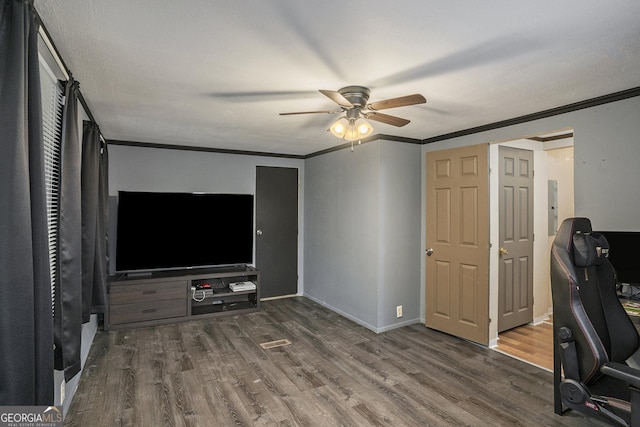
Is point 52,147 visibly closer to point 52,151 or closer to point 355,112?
point 52,151

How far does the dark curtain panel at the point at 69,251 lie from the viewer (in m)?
2.04

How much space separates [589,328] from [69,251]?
116 inches

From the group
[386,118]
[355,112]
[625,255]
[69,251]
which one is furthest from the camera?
[386,118]

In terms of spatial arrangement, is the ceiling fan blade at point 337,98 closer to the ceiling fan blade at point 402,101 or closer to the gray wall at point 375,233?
the ceiling fan blade at point 402,101

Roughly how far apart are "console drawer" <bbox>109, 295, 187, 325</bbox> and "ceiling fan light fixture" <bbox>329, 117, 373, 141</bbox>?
306cm

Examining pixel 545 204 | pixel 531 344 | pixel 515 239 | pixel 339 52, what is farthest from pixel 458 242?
Answer: pixel 339 52

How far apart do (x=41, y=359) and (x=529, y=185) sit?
4.73 m

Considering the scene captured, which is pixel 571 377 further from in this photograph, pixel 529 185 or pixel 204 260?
pixel 204 260

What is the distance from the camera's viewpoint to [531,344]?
374cm

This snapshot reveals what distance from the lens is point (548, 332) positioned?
162 inches

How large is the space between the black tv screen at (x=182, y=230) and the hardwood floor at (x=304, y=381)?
2.83ft

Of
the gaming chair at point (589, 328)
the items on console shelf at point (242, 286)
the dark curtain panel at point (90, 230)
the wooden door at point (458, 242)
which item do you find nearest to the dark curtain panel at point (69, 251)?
the dark curtain panel at point (90, 230)

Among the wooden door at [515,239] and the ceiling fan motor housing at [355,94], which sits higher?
the ceiling fan motor housing at [355,94]

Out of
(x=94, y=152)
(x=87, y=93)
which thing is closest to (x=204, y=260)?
(x=94, y=152)
